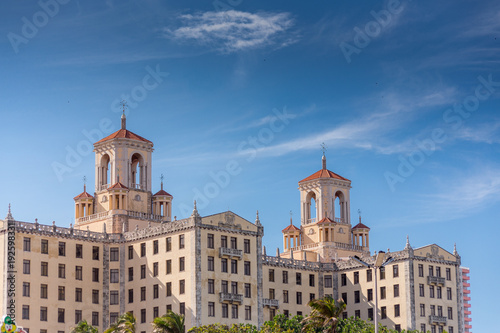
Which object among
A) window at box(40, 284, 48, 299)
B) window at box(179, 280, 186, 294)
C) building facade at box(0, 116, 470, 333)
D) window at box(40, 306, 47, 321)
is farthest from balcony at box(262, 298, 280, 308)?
window at box(40, 306, 47, 321)

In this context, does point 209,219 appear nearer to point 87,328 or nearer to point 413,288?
point 87,328

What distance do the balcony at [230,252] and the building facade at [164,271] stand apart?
176 millimetres

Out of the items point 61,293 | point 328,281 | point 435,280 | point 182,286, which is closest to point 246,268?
point 182,286

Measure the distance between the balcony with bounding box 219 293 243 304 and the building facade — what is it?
0.42 ft

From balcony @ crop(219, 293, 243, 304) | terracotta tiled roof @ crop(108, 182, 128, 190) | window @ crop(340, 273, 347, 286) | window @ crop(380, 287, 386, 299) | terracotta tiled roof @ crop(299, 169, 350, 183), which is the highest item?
terracotta tiled roof @ crop(299, 169, 350, 183)

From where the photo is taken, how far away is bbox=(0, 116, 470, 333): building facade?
483 ft

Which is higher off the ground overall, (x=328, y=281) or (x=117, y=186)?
(x=117, y=186)

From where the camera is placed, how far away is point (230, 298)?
490 ft

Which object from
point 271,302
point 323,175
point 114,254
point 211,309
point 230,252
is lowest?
point 211,309

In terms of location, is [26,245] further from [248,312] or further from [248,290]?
[248,312]

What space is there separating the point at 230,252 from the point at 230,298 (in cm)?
588

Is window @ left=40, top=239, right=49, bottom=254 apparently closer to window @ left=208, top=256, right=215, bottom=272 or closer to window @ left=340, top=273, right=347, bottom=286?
window @ left=208, top=256, right=215, bottom=272

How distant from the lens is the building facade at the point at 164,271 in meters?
147

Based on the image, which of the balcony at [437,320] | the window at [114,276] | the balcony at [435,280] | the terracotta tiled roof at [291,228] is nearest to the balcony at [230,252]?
the window at [114,276]
